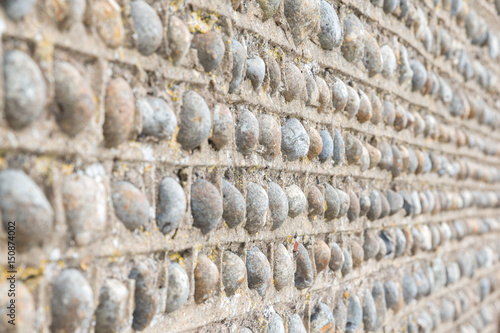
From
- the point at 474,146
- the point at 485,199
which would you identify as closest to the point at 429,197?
the point at 474,146

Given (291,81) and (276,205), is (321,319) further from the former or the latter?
(291,81)

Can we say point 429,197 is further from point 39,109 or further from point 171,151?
point 39,109

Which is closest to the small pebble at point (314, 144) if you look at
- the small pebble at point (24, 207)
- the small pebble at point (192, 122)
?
the small pebble at point (192, 122)

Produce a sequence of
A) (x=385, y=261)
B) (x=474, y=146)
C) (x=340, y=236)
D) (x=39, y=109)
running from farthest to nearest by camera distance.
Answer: (x=474, y=146), (x=385, y=261), (x=340, y=236), (x=39, y=109)

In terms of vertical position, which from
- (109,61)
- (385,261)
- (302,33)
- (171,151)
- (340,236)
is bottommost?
(385,261)

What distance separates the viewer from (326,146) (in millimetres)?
1454

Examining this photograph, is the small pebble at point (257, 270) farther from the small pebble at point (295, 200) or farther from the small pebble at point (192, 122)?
the small pebble at point (192, 122)

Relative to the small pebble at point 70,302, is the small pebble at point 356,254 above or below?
below

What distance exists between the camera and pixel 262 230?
4.00 feet

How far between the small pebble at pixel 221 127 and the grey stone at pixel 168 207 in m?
0.14

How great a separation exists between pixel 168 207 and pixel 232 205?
181 mm

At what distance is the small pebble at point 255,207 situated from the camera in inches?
45.5

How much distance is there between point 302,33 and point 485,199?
2.04 m

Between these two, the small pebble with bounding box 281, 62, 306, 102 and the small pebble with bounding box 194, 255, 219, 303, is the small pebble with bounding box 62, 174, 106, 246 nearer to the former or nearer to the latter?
the small pebble with bounding box 194, 255, 219, 303
